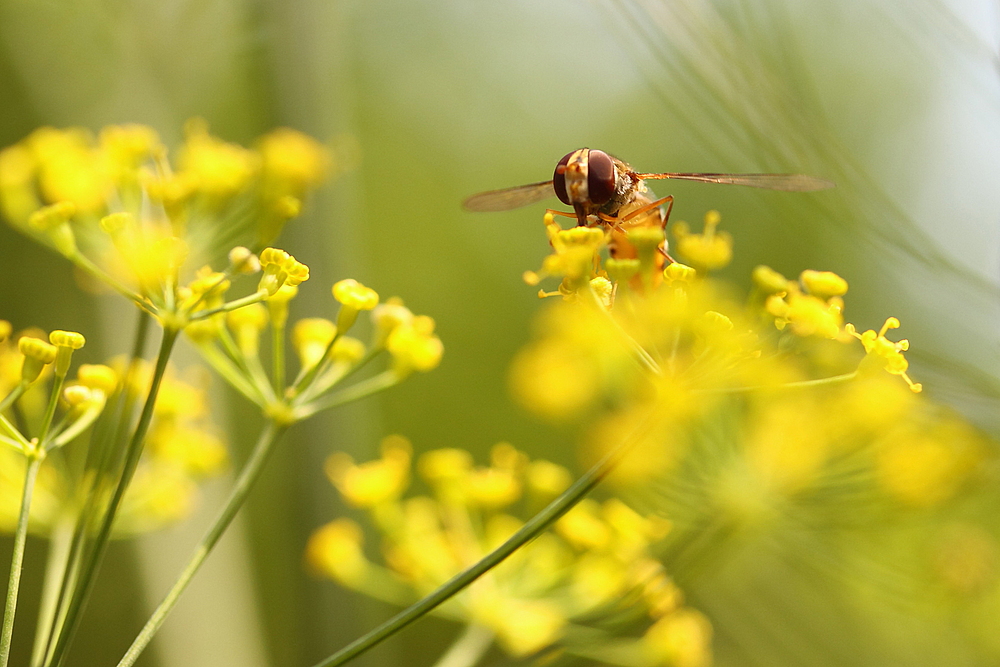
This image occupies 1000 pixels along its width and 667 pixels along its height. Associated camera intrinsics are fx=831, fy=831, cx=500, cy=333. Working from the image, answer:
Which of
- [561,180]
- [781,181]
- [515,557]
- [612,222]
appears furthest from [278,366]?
[781,181]

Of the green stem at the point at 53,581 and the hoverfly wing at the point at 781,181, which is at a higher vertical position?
the hoverfly wing at the point at 781,181

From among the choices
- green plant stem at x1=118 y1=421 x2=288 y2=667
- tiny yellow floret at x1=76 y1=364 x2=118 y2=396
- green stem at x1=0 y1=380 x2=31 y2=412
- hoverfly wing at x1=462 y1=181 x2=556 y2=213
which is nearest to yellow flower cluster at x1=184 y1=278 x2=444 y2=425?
green plant stem at x1=118 y1=421 x2=288 y2=667

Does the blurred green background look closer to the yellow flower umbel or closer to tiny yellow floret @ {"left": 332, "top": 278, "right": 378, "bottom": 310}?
the yellow flower umbel

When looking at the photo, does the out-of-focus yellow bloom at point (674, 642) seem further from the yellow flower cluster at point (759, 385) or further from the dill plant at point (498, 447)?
the yellow flower cluster at point (759, 385)

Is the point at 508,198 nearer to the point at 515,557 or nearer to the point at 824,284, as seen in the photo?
the point at 515,557

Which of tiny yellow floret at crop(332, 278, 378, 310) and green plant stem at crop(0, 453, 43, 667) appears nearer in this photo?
green plant stem at crop(0, 453, 43, 667)

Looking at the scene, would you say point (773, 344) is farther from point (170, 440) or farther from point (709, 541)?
point (170, 440)

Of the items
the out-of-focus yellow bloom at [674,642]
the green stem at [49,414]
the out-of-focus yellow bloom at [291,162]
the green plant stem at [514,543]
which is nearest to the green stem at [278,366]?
the green stem at [49,414]
